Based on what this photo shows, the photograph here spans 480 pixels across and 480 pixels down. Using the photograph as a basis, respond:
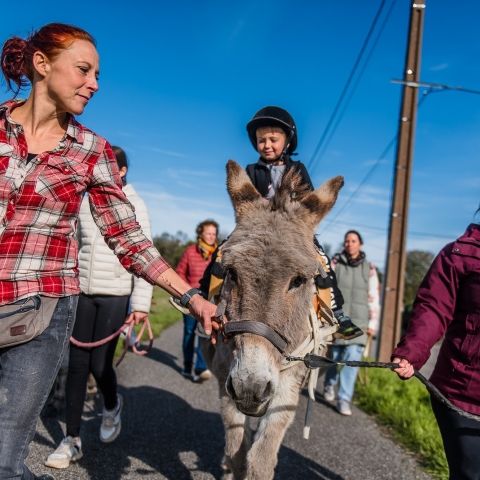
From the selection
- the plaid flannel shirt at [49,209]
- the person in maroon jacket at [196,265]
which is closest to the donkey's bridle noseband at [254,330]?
the plaid flannel shirt at [49,209]

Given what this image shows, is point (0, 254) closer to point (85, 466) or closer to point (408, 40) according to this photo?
point (85, 466)

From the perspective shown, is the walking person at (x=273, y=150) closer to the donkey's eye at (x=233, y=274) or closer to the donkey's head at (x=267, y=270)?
the donkey's head at (x=267, y=270)

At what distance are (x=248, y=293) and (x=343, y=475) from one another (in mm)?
2980

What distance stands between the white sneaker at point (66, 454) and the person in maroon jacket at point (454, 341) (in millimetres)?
3098

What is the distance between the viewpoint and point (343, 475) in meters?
4.74

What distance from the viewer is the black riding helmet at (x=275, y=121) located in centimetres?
434

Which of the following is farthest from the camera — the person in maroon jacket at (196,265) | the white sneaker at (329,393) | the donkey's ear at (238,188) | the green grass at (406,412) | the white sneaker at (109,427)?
the person in maroon jacket at (196,265)

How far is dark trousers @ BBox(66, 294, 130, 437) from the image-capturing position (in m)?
4.41

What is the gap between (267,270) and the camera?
2.84 metres

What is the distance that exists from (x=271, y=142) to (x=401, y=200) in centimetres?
643

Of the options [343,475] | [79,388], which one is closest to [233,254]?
[79,388]

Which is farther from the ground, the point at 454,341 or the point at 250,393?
the point at 454,341

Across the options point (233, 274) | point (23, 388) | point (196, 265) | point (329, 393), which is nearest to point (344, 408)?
point (329, 393)

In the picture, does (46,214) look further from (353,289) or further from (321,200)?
(353,289)
